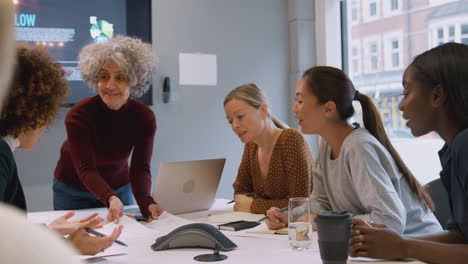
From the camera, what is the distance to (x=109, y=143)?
2576 mm

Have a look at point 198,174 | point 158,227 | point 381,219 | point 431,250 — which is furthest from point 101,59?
point 431,250

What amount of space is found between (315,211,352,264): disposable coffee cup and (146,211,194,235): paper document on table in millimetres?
804

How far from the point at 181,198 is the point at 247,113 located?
1.74ft

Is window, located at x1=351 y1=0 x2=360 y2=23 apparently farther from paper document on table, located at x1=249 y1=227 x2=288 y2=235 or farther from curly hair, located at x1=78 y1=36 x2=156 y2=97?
paper document on table, located at x1=249 y1=227 x2=288 y2=235

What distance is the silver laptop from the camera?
2.26 m

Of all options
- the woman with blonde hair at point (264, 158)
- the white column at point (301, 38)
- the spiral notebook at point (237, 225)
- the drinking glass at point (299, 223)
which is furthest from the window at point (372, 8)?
the drinking glass at point (299, 223)

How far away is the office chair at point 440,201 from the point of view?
189 cm

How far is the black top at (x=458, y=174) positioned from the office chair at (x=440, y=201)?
43 centimetres

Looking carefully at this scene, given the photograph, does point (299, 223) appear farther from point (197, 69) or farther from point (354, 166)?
point (197, 69)

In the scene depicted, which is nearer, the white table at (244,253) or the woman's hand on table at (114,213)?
the white table at (244,253)

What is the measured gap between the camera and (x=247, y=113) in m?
2.52

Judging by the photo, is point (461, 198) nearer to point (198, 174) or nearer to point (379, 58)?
point (198, 174)

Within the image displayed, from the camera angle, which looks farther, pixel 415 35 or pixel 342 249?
pixel 415 35

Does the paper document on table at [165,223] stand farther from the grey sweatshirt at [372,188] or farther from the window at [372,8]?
Result: the window at [372,8]
